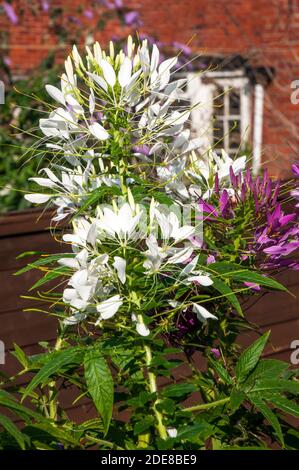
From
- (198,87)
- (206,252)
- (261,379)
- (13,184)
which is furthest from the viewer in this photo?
(198,87)

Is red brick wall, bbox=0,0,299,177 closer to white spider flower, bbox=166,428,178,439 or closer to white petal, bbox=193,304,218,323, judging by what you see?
white petal, bbox=193,304,218,323

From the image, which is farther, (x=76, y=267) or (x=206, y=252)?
(x=206, y=252)

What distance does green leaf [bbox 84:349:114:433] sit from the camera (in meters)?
1.48

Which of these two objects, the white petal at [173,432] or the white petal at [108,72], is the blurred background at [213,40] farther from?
the white petal at [173,432]

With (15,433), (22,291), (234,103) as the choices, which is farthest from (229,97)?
(15,433)

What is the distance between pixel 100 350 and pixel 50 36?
26.4 feet

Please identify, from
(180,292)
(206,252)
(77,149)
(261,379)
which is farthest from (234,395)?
(77,149)

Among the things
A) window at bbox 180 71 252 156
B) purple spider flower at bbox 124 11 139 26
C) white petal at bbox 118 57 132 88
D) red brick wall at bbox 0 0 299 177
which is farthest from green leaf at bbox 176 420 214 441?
purple spider flower at bbox 124 11 139 26

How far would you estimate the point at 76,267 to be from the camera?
61.5 inches

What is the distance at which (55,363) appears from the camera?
155cm

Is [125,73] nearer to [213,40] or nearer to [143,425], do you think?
[143,425]

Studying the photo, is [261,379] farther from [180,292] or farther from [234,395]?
[180,292]

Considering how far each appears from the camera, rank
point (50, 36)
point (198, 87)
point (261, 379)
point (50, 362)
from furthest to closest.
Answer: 1. point (198, 87)
2. point (50, 36)
3. point (261, 379)
4. point (50, 362)

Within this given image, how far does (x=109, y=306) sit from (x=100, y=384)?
0.43 feet
